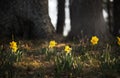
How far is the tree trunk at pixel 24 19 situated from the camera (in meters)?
8.13

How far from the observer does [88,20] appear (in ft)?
31.8

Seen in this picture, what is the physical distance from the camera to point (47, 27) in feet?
27.7

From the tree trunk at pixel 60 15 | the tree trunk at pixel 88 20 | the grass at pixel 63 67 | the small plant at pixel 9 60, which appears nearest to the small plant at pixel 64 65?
the grass at pixel 63 67

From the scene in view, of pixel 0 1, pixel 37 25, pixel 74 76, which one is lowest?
pixel 74 76

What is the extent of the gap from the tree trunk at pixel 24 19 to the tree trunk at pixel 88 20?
5.60 feet

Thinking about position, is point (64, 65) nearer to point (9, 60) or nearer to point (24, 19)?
point (9, 60)

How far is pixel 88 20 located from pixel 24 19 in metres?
2.53

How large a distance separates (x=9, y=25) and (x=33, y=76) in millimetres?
3375

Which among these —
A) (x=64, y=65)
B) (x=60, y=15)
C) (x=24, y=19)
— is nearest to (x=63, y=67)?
(x=64, y=65)

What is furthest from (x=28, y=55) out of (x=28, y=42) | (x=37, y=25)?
(x=37, y=25)

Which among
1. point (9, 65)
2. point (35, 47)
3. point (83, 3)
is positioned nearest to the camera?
point (9, 65)

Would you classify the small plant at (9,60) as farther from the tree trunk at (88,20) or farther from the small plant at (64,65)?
the tree trunk at (88,20)

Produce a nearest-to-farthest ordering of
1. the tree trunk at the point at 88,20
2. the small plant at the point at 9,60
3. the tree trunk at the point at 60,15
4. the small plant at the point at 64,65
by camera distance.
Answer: the small plant at the point at 9,60 < the small plant at the point at 64,65 < the tree trunk at the point at 88,20 < the tree trunk at the point at 60,15

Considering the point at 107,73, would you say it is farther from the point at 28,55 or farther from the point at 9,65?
the point at 28,55
